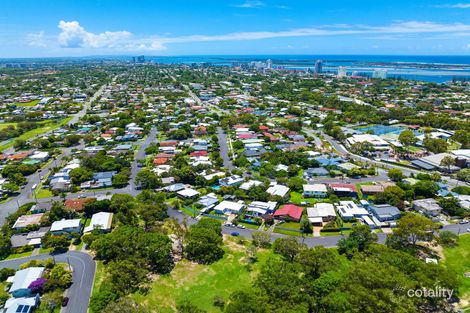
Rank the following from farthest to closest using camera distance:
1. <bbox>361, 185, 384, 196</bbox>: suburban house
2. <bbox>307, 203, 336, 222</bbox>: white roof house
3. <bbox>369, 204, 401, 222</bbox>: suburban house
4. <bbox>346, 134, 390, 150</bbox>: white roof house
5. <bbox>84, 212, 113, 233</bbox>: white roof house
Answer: <bbox>346, 134, 390, 150</bbox>: white roof house < <bbox>361, 185, 384, 196</bbox>: suburban house < <bbox>307, 203, 336, 222</bbox>: white roof house < <bbox>369, 204, 401, 222</bbox>: suburban house < <bbox>84, 212, 113, 233</bbox>: white roof house

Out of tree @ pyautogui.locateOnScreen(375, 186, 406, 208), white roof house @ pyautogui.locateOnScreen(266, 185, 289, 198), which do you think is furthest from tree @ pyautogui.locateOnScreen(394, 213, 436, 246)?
white roof house @ pyautogui.locateOnScreen(266, 185, 289, 198)

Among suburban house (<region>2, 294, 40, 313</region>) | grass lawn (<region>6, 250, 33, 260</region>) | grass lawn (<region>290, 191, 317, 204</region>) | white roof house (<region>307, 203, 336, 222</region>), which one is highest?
white roof house (<region>307, 203, 336, 222</region>)

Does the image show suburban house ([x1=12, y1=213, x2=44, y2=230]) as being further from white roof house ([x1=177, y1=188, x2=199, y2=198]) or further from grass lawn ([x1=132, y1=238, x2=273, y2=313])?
grass lawn ([x1=132, y1=238, x2=273, y2=313])

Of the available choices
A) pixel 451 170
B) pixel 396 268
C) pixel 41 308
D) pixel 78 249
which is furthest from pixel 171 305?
pixel 451 170

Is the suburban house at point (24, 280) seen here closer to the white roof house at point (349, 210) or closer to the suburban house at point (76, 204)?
the suburban house at point (76, 204)

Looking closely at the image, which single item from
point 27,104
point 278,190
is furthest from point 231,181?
point 27,104

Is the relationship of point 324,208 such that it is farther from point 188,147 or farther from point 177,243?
point 188,147

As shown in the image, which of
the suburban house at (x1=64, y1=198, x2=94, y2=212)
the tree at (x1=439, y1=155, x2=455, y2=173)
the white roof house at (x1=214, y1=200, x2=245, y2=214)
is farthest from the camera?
the tree at (x1=439, y1=155, x2=455, y2=173)

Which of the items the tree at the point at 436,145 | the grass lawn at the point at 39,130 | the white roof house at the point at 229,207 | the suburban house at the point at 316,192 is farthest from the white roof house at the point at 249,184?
the grass lawn at the point at 39,130
